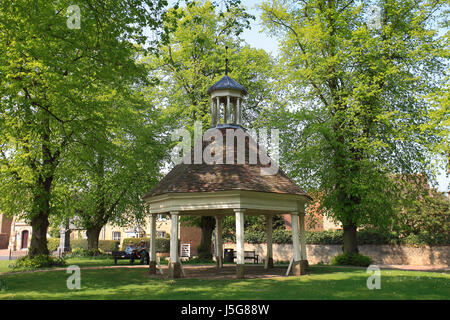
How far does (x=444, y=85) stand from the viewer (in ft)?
75.7

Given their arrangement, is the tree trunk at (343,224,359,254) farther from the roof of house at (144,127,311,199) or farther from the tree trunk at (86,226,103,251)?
the tree trunk at (86,226,103,251)

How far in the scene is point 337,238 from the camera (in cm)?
3691

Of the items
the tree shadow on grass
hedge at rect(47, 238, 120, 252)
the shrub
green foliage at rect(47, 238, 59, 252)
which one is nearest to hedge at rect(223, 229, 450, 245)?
the shrub

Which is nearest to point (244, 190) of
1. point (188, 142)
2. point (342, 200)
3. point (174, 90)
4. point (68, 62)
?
point (68, 62)

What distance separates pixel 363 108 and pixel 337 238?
54.1ft

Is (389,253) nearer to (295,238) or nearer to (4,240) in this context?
(295,238)

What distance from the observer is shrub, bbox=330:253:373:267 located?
24922 mm

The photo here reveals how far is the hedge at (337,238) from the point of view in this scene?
108 ft

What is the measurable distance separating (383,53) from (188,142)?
15974 mm

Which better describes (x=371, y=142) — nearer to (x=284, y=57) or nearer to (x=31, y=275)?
(x=284, y=57)

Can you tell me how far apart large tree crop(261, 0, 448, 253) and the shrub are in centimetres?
85

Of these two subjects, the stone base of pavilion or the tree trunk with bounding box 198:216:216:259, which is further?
the tree trunk with bounding box 198:216:216:259

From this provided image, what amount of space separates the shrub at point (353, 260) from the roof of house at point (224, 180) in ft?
32.2

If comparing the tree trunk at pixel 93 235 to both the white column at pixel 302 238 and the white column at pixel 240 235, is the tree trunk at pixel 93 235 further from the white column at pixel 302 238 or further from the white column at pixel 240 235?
the white column at pixel 240 235
